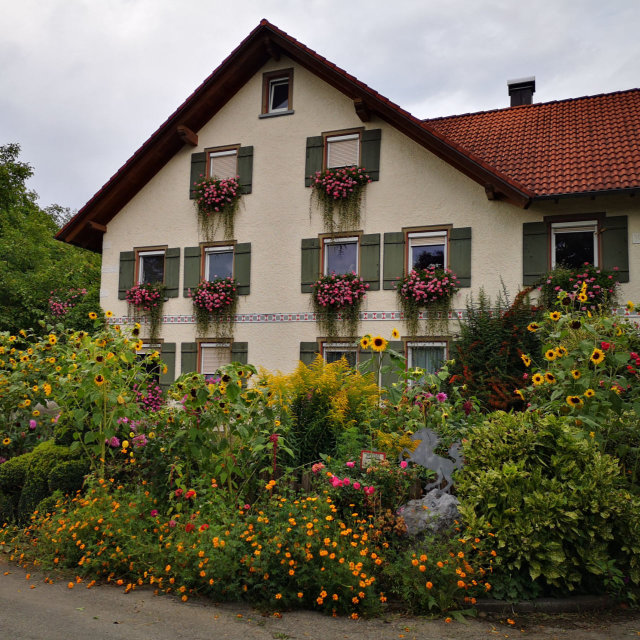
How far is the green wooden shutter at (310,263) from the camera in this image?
42.7 feet

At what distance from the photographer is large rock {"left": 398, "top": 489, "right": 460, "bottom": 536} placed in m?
4.86

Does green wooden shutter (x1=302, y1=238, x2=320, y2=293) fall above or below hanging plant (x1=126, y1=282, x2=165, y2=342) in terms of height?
above

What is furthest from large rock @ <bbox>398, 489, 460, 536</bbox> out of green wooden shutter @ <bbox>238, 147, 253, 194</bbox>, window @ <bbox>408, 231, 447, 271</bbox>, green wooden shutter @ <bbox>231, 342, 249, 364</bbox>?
green wooden shutter @ <bbox>238, 147, 253, 194</bbox>

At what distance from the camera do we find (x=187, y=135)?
14.2 metres

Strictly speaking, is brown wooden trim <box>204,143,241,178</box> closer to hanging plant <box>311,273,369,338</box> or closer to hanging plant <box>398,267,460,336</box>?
hanging plant <box>311,273,369,338</box>

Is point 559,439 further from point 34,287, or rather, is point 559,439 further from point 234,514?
point 34,287

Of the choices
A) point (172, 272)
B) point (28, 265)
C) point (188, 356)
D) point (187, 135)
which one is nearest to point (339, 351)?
point (188, 356)

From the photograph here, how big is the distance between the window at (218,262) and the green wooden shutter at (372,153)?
3530mm

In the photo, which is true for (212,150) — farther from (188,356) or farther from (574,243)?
(574,243)

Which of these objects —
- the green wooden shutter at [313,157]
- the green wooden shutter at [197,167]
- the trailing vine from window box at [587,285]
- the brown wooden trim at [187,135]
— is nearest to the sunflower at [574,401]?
the trailing vine from window box at [587,285]

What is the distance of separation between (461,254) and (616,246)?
8.75ft

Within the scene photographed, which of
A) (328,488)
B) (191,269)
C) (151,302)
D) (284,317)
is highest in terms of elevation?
(191,269)

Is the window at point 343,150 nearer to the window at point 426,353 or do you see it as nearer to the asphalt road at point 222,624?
the window at point 426,353

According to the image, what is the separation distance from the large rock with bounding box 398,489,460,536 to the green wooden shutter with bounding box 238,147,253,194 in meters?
10.0
